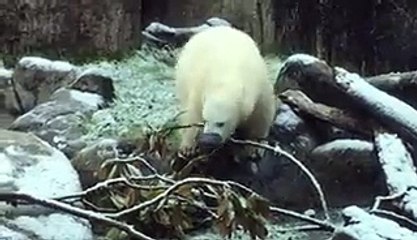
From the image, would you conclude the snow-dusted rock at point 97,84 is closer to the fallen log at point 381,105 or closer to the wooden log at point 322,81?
the wooden log at point 322,81

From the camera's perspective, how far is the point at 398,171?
118 inches

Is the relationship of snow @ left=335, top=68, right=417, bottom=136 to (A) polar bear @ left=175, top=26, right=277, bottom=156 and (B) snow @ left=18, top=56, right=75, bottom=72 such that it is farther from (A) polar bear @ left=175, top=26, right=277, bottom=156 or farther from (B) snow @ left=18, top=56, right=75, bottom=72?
(B) snow @ left=18, top=56, right=75, bottom=72

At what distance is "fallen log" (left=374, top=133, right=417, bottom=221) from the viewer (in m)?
2.68

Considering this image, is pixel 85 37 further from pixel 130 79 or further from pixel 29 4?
pixel 130 79

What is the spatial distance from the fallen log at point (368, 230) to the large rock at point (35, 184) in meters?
0.89

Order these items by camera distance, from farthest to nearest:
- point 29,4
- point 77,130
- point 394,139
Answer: point 29,4
point 77,130
point 394,139

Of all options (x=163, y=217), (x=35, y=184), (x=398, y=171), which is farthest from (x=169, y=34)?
(x=163, y=217)

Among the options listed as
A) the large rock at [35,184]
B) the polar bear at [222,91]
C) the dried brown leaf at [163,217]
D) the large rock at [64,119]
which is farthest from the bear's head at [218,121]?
the dried brown leaf at [163,217]

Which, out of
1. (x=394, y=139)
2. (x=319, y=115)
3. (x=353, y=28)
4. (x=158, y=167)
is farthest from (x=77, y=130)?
(x=353, y=28)

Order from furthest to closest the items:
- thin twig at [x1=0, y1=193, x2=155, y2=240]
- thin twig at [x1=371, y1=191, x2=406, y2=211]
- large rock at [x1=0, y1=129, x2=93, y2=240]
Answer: large rock at [x1=0, y1=129, x2=93, y2=240]
thin twig at [x1=371, y1=191, x2=406, y2=211]
thin twig at [x1=0, y1=193, x2=155, y2=240]

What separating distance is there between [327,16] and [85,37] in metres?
1.60

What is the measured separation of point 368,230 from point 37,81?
335cm

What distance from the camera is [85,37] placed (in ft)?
21.4

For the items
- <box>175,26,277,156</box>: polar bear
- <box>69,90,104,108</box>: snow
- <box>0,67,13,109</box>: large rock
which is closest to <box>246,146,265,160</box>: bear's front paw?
<box>175,26,277,156</box>: polar bear
